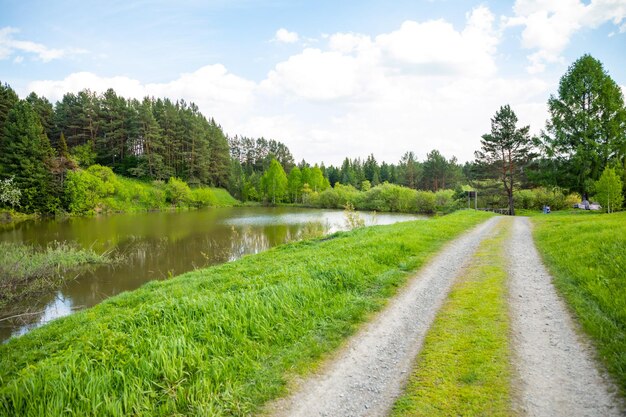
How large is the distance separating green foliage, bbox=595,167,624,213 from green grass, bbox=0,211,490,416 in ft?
89.3

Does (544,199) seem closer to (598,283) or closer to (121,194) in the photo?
(598,283)

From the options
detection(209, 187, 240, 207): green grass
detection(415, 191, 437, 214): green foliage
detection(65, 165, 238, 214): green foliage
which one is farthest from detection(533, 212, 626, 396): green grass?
detection(209, 187, 240, 207): green grass

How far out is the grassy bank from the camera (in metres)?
13.5

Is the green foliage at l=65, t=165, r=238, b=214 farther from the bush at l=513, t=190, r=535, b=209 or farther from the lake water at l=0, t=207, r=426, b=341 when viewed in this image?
the bush at l=513, t=190, r=535, b=209

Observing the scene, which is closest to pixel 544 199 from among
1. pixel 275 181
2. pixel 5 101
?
pixel 275 181

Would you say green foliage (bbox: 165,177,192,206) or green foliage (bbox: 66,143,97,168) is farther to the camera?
green foliage (bbox: 165,177,192,206)

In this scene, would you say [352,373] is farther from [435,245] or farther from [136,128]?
[136,128]

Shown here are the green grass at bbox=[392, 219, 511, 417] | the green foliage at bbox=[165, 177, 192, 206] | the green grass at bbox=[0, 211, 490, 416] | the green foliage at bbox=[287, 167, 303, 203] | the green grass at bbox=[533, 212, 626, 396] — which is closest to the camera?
the green grass at bbox=[392, 219, 511, 417]

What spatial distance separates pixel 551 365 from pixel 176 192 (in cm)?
7423

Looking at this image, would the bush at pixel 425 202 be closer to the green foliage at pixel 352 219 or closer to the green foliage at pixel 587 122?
the green foliage at pixel 587 122

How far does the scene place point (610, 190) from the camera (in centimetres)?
2562

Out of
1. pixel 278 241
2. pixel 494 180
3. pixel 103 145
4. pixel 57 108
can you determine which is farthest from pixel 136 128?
pixel 494 180

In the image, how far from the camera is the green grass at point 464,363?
402 centimetres

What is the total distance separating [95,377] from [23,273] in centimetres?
1539
